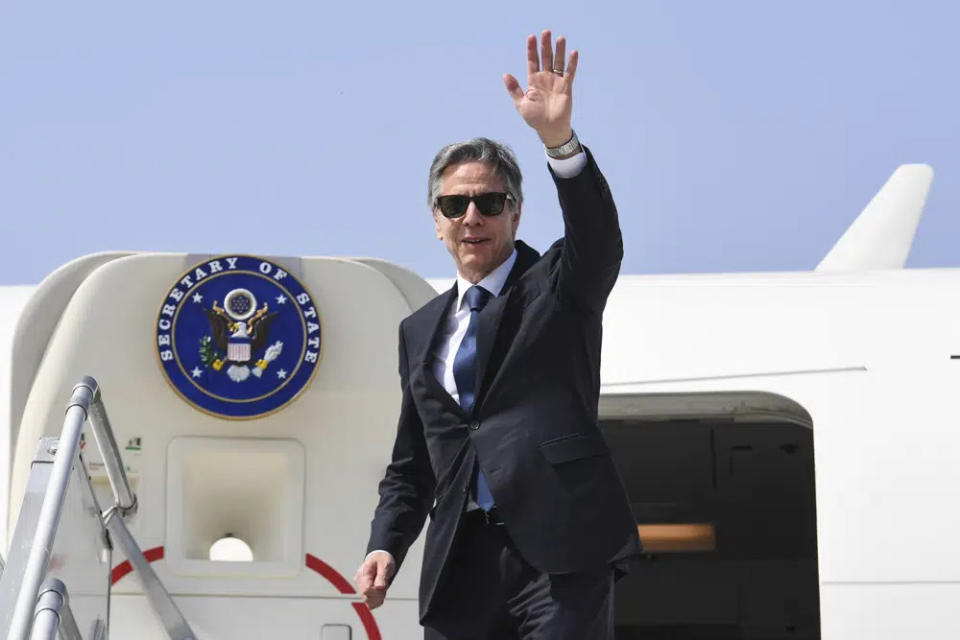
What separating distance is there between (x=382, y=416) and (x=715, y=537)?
511 cm

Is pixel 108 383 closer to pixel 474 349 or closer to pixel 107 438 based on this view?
pixel 107 438

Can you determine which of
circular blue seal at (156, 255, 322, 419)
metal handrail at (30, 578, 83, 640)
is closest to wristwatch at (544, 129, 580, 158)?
metal handrail at (30, 578, 83, 640)

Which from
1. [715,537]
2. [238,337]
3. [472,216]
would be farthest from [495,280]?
[715,537]

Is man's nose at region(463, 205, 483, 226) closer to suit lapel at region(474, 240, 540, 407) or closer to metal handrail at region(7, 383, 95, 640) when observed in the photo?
suit lapel at region(474, 240, 540, 407)

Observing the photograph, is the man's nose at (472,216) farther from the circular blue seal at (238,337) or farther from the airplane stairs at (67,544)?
the circular blue seal at (238,337)

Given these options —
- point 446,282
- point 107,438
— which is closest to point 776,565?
point 446,282

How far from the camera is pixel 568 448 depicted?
3.41 meters

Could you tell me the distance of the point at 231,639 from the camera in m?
5.73

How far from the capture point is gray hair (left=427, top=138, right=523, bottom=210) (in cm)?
359

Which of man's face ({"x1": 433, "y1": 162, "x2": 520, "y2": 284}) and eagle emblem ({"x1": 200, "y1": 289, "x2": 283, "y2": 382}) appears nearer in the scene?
man's face ({"x1": 433, "y1": 162, "x2": 520, "y2": 284})

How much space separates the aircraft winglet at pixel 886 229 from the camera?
10.1m

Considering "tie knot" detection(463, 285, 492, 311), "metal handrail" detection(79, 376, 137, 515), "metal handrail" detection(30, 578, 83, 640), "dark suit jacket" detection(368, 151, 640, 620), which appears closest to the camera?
"metal handrail" detection(30, 578, 83, 640)

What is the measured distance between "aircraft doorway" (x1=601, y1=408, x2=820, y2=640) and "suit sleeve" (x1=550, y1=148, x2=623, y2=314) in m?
6.16

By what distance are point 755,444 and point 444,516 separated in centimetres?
610
